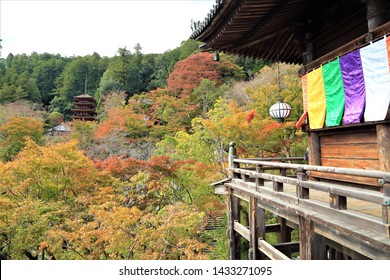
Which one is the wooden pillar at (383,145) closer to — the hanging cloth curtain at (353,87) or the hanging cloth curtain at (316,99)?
the hanging cloth curtain at (353,87)

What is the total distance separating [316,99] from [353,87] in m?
0.99

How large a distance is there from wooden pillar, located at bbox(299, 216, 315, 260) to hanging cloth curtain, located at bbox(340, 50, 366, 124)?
177cm

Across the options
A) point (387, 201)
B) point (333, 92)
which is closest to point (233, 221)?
point (333, 92)

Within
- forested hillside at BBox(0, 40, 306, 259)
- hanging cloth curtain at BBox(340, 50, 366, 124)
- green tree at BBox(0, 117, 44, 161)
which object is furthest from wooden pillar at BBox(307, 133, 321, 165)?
green tree at BBox(0, 117, 44, 161)

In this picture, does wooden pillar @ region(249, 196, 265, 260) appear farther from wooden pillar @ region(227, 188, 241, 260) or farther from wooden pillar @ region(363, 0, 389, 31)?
wooden pillar @ region(363, 0, 389, 31)

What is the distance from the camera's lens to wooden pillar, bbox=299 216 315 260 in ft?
11.7

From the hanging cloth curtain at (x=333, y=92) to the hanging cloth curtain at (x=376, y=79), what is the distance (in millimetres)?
551

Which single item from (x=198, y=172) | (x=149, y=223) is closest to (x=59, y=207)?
(x=149, y=223)

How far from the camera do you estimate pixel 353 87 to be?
172 inches

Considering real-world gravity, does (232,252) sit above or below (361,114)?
below

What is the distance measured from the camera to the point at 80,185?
38.3 ft

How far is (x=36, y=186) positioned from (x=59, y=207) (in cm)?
155

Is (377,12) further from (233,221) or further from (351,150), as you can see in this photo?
(233,221)

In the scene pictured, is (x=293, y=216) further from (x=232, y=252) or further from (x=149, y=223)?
(x=149, y=223)
